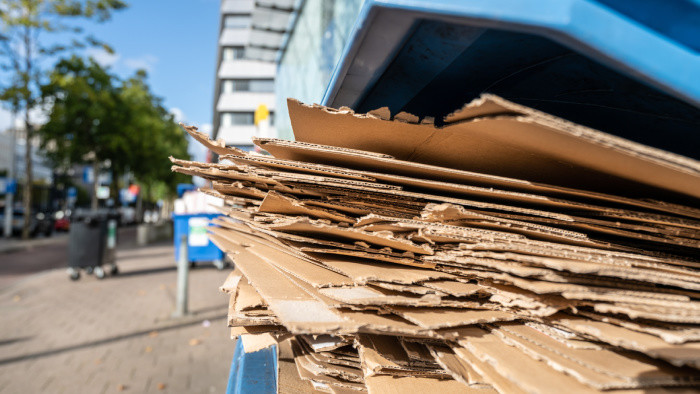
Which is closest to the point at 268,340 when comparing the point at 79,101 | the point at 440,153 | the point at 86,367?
the point at 440,153

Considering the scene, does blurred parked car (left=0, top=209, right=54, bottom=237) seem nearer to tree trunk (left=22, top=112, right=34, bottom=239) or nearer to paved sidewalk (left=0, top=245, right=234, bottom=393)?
tree trunk (left=22, top=112, right=34, bottom=239)

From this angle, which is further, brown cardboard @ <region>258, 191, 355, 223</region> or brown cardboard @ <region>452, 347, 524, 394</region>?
brown cardboard @ <region>258, 191, 355, 223</region>

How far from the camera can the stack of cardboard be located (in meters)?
0.73

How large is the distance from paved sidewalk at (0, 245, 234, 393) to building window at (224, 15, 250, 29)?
2951 centimetres

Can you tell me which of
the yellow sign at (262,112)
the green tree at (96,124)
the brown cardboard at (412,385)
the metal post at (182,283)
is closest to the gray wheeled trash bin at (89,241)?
the metal post at (182,283)

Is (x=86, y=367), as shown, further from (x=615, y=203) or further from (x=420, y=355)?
(x=615, y=203)

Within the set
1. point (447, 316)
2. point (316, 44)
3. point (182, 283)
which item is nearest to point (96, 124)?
point (182, 283)

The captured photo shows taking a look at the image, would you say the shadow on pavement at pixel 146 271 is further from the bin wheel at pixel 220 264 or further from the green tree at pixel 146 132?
the green tree at pixel 146 132

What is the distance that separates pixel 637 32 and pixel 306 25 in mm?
1953

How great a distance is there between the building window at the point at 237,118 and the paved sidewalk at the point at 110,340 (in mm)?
28670

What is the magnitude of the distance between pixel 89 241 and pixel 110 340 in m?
3.86

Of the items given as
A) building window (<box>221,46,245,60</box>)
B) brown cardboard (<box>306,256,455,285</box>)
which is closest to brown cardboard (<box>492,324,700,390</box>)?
Answer: brown cardboard (<box>306,256,455,285</box>)

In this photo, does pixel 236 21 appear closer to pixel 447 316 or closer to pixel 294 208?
pixel 294 208

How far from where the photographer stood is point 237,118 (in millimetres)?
36312
